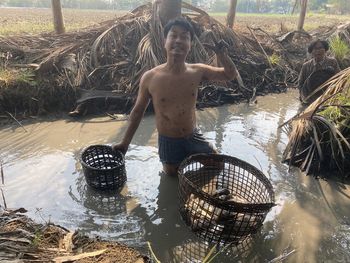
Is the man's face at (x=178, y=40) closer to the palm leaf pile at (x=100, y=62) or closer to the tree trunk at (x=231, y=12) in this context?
the palm leaf pile at (x=100, y=62)

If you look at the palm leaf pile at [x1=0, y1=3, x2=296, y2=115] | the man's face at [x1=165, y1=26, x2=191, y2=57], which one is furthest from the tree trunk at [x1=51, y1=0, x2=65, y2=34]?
the man's face at [x1=165, y1=26, x2=191, y2=57]

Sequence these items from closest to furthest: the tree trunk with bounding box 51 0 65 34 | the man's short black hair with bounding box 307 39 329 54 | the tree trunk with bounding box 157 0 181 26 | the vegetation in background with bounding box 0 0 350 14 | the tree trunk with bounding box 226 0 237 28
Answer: the man's short black hair with bounding box 307 39 329 54, the tree trunk with bounding box 157 0 181 26, the tree trunk with bounding box 51 0 65 34, the tree trunk with bounding box 226 0 237 28, the vegetation in background with bounding box 0 0 350 14

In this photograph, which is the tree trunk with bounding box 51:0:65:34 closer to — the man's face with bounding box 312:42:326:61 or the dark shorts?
the dark shorts

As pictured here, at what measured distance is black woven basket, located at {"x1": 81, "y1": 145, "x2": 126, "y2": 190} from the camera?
3275 millimetres

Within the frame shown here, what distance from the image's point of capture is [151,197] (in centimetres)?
348

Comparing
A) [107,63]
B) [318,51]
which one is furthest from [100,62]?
[318,51]

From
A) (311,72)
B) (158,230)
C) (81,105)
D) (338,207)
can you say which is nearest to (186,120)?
(158,230)

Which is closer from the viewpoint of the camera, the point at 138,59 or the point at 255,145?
the point at 255,145

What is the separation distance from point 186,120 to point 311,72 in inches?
123

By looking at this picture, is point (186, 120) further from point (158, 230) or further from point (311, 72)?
point (311, 72)

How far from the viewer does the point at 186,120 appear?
3541 mm

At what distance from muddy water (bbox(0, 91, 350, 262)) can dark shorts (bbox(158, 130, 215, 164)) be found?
1.00ft

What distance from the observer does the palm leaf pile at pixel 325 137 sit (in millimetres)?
3904

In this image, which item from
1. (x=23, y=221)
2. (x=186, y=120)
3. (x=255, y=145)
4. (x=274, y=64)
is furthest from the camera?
(x=274, y=64)
